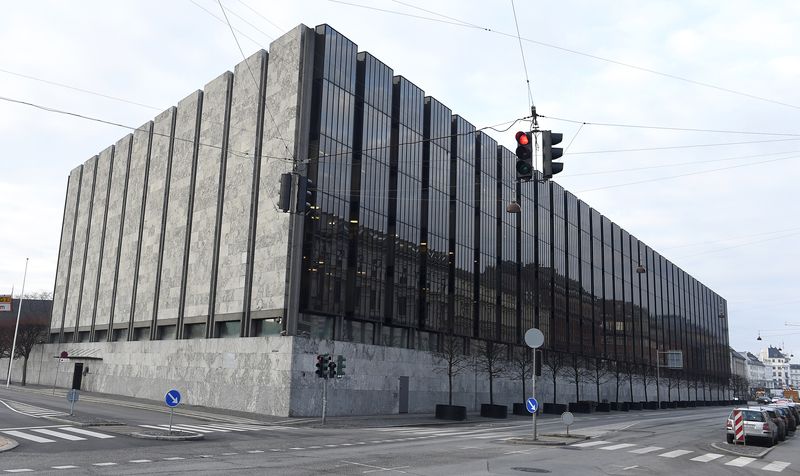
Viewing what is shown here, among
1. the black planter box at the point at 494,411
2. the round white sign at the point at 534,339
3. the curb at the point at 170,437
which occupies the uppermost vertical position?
the round white sign at the point at 534,339

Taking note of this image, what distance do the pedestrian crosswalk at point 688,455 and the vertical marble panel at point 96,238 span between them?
56125 millimetres

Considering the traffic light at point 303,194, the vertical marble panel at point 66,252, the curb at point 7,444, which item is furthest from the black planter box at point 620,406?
the curb at point 7,444

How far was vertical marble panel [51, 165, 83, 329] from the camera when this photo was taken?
241 feet

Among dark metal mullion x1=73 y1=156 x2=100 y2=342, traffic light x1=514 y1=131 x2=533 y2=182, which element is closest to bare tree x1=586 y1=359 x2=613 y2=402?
dark metal mullion x1=73 y1=156 x2=100 y2=342

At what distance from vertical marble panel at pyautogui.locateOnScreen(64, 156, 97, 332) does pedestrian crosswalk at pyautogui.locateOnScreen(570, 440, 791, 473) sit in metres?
61.4

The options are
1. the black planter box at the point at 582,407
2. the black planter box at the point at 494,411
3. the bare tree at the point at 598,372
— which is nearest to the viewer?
the black planter box at the point at 494,411

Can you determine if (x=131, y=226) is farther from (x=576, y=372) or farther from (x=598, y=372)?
(x=598, y=372)

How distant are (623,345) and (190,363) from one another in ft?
221

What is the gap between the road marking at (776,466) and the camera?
1908 centimetres

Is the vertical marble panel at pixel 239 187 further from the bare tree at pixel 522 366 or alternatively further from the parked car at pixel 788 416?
the parked car at pixel 788 416

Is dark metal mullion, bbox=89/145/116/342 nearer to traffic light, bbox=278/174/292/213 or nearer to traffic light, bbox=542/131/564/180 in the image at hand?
traffic light, bbox=278/174/292/213

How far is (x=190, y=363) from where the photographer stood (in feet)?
151

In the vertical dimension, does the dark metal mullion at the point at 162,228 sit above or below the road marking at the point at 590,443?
above

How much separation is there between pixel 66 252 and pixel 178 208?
31.5 m
